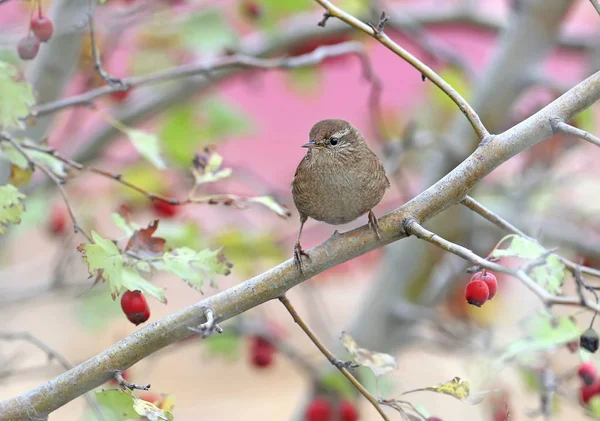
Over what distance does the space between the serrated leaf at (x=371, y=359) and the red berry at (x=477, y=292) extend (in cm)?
22

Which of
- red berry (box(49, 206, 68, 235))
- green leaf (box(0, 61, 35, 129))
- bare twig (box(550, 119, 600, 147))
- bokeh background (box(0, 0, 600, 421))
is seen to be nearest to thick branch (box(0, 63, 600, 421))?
bare twig (box(550, 119, 600, 147))

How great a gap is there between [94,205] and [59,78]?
0.62 m

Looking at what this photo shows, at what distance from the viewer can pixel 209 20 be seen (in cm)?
288

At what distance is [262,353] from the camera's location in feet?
9.22

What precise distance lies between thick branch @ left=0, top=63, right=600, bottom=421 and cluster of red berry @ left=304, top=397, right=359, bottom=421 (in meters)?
1.43

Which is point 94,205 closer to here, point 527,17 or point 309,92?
point 309,92

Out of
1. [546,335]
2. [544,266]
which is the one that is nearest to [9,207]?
[544,266]

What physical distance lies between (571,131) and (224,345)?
1864 millimetres

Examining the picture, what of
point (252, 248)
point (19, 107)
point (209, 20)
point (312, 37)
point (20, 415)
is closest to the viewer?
point (20, 415)

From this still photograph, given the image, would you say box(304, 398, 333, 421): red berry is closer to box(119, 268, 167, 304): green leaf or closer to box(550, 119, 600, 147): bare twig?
box(119, 268, 167, 304): green leaf

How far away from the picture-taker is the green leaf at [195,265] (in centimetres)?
140

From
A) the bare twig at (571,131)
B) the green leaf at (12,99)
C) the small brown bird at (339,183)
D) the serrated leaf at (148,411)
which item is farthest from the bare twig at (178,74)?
the bare twig at (571,131)

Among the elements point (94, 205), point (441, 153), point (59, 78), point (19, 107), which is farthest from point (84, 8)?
point (441, 153)

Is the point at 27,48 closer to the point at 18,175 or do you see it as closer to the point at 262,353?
the point at 18,175
